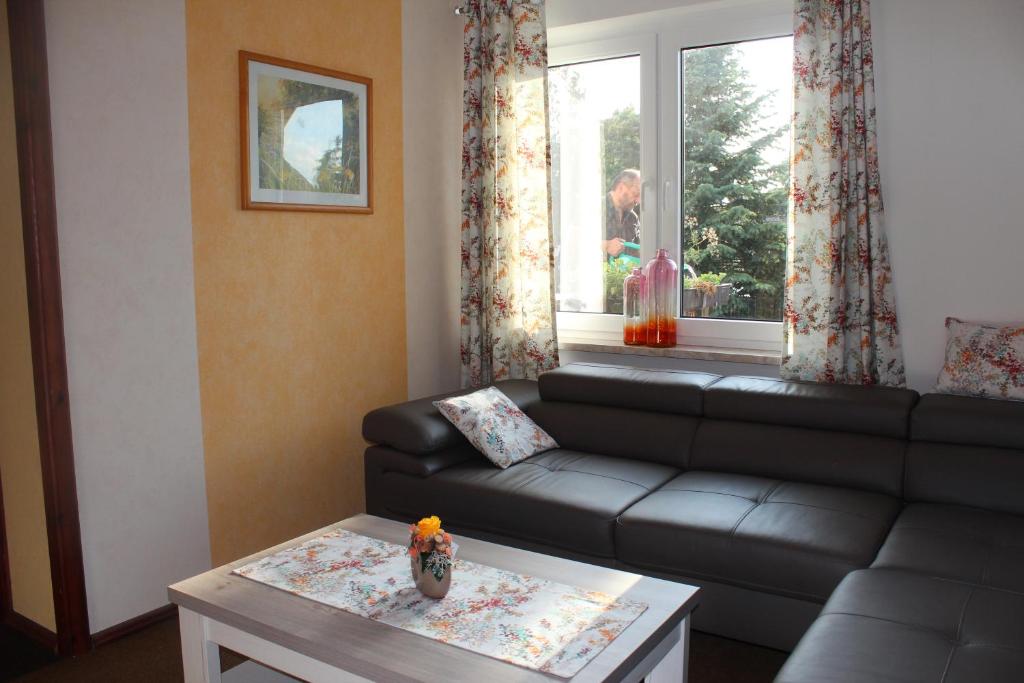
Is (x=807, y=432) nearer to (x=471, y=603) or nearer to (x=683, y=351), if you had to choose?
(x=683, y=351)

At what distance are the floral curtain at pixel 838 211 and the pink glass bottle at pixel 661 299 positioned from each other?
2.02 ft

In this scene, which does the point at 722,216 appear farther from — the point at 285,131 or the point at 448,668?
the point at 448,668

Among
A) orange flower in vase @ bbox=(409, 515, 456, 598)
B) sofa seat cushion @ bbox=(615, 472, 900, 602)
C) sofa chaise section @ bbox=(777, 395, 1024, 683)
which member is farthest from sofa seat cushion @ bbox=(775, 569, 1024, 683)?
orange flower in vase @ bbox=(409, 515, 456, 598)

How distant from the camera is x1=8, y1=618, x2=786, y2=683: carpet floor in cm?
252

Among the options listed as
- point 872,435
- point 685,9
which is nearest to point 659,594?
point 872,435

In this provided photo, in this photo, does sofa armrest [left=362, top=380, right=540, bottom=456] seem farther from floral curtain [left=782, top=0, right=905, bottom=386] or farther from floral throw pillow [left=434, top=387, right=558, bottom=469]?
floral curtain [left=782, top=0, right=905, bottom=386]

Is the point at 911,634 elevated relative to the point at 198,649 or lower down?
elevated

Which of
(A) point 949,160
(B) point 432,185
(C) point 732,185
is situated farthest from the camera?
(B) point 432,185

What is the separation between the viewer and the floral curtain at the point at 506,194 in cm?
396

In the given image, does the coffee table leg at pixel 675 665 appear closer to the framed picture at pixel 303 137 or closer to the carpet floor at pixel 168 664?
the carpet floor at pixel 168 664

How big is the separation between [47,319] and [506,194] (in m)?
2.08

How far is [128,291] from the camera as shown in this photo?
2826 millimetres

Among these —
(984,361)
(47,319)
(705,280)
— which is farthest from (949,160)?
(47,319)

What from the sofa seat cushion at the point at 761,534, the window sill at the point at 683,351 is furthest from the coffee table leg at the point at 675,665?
the window sill at the point at 683,351
